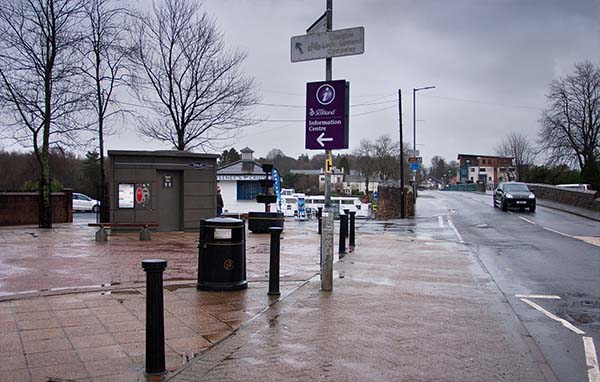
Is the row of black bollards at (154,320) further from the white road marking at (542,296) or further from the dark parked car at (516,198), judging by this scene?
the dark parked car at (516,198)

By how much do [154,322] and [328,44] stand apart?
5.81 meters

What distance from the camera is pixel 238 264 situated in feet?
28.9

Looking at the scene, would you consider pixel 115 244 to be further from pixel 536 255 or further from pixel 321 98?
pixel 536 255

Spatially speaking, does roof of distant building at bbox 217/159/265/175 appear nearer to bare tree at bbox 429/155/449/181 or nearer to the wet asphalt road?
the wet asphalt road

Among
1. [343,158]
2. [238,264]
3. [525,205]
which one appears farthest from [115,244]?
[343,158]

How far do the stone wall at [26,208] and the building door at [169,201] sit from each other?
8.77 metres

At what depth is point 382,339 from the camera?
20.6ft

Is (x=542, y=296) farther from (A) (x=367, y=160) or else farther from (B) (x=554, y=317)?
(A) (x=367, y=160)

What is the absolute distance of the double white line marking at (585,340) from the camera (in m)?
5.32

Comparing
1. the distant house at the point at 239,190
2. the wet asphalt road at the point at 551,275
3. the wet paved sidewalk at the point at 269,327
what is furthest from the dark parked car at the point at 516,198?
the distant house at the point at 239,190

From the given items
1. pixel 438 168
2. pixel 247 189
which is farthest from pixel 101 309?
pixel 438 168

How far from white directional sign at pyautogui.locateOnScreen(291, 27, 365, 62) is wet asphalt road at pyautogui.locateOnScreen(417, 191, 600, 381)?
4.75 meters

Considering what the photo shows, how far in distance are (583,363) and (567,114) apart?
200 ft

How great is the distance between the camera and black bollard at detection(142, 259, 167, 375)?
16.3ft
